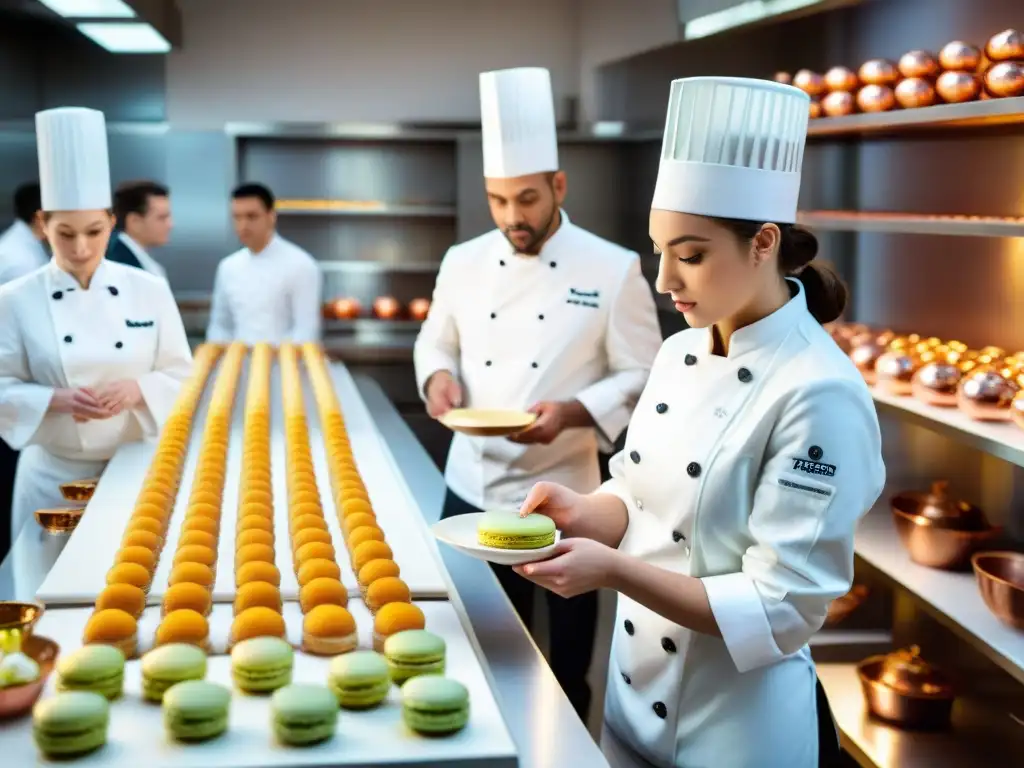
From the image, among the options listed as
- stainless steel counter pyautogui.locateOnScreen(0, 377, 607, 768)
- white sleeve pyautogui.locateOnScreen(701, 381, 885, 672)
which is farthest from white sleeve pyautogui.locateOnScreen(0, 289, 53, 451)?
white sleeve pyautogui.locateOnScreen(701, 381, 885, 672)

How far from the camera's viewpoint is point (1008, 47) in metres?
2.21

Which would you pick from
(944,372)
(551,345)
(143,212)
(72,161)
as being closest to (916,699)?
(944,372)

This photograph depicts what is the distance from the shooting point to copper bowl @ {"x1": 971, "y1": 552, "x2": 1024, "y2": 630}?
7.03ft

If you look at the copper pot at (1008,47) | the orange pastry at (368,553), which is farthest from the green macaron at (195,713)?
the copper pot at (1008,47)

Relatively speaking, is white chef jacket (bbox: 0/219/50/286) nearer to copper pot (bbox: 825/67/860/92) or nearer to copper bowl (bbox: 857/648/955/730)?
copper pot (bbox: 825/67/860/92)

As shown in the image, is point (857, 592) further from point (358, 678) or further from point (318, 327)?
point (318, 327)

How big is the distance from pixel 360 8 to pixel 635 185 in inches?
79.3

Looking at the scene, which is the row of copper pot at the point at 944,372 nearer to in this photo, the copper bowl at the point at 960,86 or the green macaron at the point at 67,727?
the copper bowl at the point at 960,86

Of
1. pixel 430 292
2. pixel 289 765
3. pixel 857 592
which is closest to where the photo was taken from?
pixel 289 765

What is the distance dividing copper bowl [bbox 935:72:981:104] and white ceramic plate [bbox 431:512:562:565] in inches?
59.2

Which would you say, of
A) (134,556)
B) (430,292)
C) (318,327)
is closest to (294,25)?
(430,292)

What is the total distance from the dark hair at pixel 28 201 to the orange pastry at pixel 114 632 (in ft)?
11.8

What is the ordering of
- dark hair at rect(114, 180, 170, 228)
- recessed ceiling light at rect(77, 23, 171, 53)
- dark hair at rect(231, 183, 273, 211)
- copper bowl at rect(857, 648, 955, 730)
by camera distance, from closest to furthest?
1. copper bowl at rect(857, 648, 955, 730)
2. recessed ceiling light at rect(77, 23, 171, 53)
3. dark hair at rect(114, 180, 170, 228)
4. dark hair at rect(231, 183, 273, 211)

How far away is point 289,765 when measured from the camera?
1.04 meters
